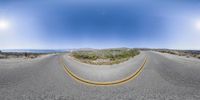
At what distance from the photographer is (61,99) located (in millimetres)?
5168

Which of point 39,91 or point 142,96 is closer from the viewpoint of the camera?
point 142,96

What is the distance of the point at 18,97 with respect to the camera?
17.6 feet

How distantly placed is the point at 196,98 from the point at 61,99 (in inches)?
182

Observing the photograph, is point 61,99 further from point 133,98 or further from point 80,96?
point 133,98

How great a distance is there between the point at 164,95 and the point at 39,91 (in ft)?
15.7

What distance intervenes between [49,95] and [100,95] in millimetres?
1865

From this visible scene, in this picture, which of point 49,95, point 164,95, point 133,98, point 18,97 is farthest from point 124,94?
point 18,97

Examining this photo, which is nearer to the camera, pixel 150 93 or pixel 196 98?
pixel 196 98

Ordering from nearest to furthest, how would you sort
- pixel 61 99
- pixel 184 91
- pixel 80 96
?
1. pixel 61 99
2. pixel 80 96
3. pixel 184 91

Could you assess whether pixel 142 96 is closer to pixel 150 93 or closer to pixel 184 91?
pixel 150 93

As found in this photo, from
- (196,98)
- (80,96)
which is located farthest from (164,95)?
(80,96)

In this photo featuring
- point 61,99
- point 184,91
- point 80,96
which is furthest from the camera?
point 184,91

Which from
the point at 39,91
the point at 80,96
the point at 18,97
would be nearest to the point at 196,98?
the point at 80,96

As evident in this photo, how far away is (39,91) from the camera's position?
6.11 meters
